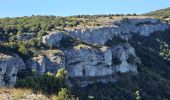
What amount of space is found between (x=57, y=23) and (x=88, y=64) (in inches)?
1075

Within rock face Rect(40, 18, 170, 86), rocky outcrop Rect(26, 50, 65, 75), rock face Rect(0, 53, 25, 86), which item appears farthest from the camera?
rock face Rect(40, 18, 170, 86)

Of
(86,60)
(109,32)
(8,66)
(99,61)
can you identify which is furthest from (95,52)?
(8,66)

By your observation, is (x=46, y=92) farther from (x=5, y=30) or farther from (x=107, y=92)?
(x=5, y=30)

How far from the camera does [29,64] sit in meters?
113

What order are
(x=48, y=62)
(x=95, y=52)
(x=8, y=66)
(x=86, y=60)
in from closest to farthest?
(x=8, y=66)
(x=48, y=62)
(x=86, y=60)
(x=95, y=52)

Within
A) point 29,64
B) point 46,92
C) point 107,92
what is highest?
point 46,92

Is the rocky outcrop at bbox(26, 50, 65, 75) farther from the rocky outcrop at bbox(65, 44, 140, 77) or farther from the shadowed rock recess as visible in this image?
the rocky outcrop at bbox(65, 44, 140, 77)

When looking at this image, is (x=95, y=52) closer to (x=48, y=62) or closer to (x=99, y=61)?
(x=99, y=61)

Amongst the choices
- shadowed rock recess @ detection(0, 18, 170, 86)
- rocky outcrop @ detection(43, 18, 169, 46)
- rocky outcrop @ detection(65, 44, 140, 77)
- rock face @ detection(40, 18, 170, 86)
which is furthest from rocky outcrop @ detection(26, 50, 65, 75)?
rocky outcrop @ detection(43, 18, 169, 46)

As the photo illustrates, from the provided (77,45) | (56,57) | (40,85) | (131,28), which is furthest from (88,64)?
(40,85)

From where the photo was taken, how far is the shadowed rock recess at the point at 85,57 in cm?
11412

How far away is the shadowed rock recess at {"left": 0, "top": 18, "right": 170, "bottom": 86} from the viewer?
114m

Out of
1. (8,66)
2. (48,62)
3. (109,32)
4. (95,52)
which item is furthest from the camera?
(109,32)

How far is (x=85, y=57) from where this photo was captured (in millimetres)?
127812
